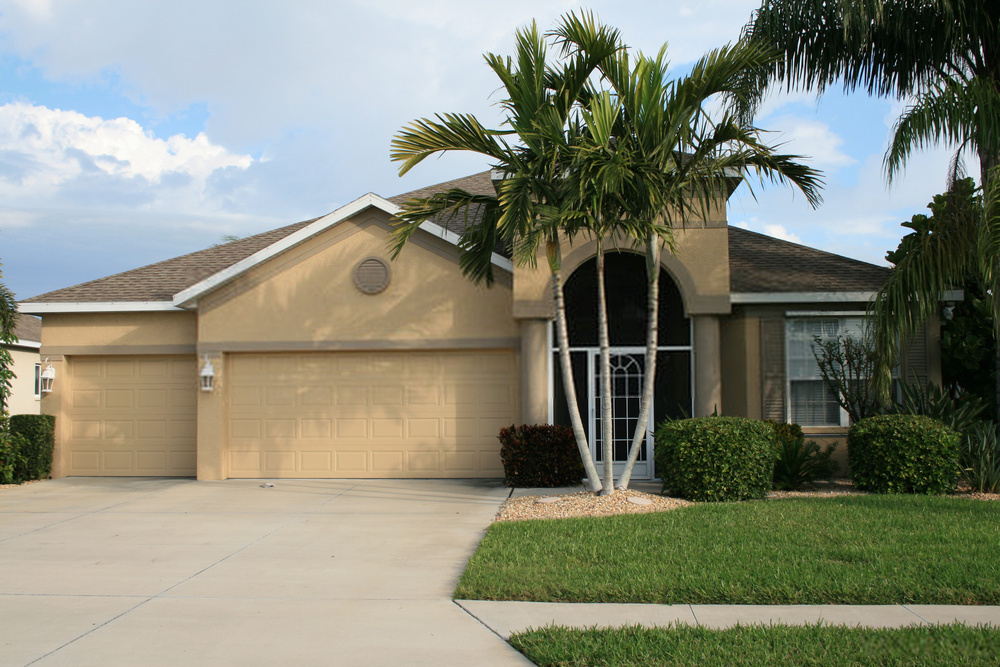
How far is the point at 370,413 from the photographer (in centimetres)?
1395

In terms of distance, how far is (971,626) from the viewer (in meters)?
5.45

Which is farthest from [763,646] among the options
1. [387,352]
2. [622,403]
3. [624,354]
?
[387,352]

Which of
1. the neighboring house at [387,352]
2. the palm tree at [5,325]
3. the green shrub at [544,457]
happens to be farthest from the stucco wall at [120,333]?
the green shrub at [544,457]

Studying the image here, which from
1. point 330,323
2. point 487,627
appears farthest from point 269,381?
point 487,627

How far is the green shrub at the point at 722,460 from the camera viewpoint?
10.6 m

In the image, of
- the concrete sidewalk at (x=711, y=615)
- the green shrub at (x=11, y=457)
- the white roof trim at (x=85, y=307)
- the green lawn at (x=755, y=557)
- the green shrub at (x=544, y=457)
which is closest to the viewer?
the concrete sidewalk at (x=711, y=615)

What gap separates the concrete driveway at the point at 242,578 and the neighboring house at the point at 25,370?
14.0 meters

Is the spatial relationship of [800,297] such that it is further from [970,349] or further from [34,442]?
[34,442]

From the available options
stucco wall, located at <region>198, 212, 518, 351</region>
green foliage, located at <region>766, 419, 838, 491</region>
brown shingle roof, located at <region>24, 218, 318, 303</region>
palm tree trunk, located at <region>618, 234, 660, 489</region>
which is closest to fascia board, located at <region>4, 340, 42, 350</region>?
brown shingle roof, located at <region>24, 218, 318, 303</region>

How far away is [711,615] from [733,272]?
9139mm

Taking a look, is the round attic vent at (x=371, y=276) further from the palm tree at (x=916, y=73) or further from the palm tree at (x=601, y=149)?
the palm tree at (x=916, y=73)

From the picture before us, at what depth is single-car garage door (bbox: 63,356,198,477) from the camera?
14.5 meters

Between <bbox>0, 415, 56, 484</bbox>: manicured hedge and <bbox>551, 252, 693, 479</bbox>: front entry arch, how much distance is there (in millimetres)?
8862

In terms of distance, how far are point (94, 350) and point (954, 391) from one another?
14935 millimetres
